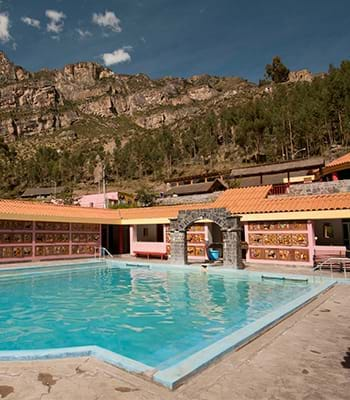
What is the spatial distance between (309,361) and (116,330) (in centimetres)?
446

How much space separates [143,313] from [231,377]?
5.18m

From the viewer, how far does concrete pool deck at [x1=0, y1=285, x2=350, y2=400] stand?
407cm

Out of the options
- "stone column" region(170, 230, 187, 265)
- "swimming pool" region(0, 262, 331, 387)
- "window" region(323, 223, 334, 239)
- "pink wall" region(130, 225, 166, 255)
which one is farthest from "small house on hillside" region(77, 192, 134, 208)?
"swimming pool" region(0, 262, 331, 387)

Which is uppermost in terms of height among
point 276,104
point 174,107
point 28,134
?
point 174,107

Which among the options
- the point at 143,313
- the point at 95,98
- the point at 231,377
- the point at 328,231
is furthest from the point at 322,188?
the point at 95,98

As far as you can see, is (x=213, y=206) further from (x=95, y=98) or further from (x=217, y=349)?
(x=95, y=98)

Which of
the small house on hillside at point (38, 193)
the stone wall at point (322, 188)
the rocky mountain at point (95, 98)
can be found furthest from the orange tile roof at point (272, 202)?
the rocky mountain at point (95, 98)

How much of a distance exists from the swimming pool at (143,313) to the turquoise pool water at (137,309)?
A: 0.8 inches

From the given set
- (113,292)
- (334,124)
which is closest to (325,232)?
(113,292)

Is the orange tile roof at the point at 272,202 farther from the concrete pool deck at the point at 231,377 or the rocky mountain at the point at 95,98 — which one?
the rocky mountain at the point at 95,98

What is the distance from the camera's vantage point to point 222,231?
17328 millimetres

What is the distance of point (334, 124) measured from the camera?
48000 millimetres

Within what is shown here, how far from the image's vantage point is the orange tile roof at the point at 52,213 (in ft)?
67.1

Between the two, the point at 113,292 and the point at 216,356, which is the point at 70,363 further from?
the point at 113,292
